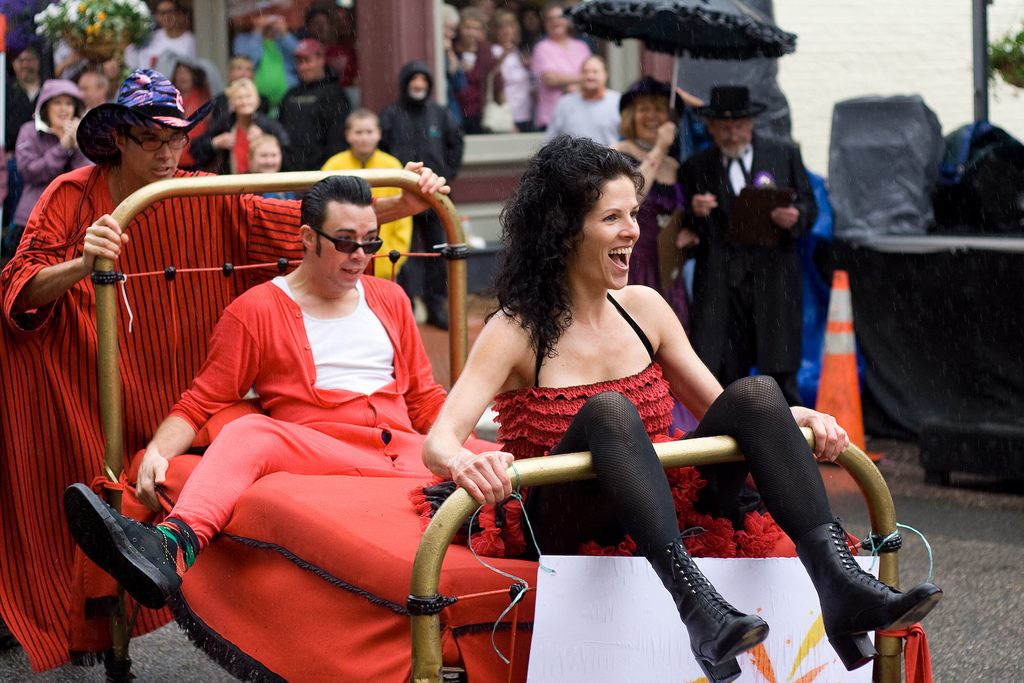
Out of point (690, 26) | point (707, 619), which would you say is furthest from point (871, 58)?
point (707, 619)

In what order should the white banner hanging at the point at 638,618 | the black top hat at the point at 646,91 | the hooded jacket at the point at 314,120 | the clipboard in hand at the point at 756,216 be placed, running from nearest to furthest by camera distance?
the white banner hanging at the point at 638,618, the clipboard in hand at the point at 756,216, the black top hat at the point at 646,91, the hooded jacket at the point at 314,120

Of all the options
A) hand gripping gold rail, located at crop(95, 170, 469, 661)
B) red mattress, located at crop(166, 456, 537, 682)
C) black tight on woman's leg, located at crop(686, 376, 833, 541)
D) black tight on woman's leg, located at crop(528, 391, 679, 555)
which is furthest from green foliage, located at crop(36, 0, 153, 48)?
black tight on woman's leg, located at crop(686, 376, 833, 541)

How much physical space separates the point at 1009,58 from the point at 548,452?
6.04 metres

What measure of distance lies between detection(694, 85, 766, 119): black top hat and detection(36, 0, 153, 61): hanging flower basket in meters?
3.73

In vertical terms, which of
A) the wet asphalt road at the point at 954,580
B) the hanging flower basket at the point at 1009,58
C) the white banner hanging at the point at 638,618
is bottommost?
the wet asphalt road at the point at 954,580

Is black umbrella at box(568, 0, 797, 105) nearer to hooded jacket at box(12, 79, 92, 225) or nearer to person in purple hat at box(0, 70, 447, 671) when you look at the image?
hooded jacket at box(12, 79, 92, 225)

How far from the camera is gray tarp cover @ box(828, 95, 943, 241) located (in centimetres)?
859

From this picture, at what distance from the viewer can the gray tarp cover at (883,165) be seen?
8.59 meters

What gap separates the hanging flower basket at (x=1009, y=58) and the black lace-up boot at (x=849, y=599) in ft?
20.1

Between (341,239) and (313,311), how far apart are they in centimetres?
29

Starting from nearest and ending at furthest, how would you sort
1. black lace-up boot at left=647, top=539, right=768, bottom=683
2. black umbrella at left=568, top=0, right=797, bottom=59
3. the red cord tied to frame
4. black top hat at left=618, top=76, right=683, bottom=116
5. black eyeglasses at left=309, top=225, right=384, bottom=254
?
black lace-up boot at left=647, top=539, right=768, bottom=683, the red cord tied to frame, black eyeglasses at left=309, top=225, right=384, bottom=254, black umbrella at left=568, top=0, right=797, bottom=59, black top hat at left=618, top=76, right=683, bottom=116

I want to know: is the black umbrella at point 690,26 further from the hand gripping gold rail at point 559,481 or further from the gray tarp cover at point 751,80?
the hand gripping gold rail at point 559,481

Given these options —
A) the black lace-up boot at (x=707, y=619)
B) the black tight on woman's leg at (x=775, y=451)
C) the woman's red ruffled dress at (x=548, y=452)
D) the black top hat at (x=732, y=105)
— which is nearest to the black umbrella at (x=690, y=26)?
the black top hat at (x=732, y=105)

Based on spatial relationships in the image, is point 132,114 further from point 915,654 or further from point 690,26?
point 690,26
